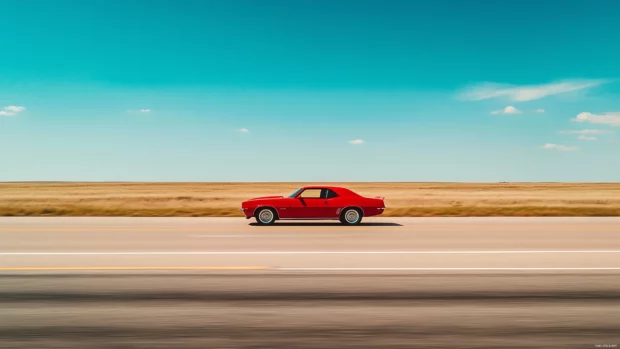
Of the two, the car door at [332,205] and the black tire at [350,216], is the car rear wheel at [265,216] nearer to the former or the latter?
the car door at [332,205]

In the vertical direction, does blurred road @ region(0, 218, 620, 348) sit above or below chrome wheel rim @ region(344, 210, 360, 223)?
below

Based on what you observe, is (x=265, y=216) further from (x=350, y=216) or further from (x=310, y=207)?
(x=350, y=216)

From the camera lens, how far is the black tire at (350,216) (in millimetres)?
15773

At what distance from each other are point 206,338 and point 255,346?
525mm

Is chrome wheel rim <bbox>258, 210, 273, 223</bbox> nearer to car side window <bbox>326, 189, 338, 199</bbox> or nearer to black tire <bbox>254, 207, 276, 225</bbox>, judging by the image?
black tire <bbox>254, 207, 276, 225</bbox>

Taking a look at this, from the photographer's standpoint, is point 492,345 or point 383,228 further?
point 383,228

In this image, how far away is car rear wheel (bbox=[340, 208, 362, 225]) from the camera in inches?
621

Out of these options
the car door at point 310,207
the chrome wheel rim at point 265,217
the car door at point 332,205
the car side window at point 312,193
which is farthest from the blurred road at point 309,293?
the car side window at point 312,193

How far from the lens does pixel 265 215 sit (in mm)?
15633

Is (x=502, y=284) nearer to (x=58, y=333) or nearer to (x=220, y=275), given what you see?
(x=220, y=275)

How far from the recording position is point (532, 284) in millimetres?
6461

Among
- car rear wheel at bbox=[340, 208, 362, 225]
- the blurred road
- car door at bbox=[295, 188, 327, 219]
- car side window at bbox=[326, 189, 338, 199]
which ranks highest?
car side window at bbox=[326, 189, 338, 199]

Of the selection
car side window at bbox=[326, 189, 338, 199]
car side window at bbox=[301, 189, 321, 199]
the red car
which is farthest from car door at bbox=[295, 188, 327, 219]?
car side window at bbox=[326, 189, 338, 199]

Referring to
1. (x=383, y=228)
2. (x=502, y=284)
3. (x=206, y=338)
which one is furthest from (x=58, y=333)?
(x=383, y=228)
